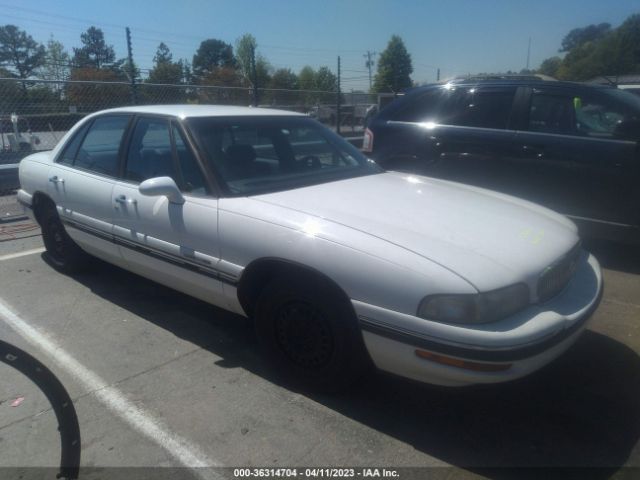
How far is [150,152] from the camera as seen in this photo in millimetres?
3705

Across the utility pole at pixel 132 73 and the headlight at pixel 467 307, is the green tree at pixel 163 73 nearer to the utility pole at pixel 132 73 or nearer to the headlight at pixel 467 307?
the utility pole at pixel 132 73

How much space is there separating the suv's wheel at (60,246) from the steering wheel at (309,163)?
7.44 feet

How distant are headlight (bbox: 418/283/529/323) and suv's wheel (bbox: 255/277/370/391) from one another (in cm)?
43

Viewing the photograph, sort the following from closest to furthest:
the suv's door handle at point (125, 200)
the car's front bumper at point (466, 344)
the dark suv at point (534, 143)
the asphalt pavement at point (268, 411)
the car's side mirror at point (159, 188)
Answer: the car's front bumper at point (466, 344)
the asphalt pavement at point (268, 411)
the car's side mirror at point (159, 188)
the suv's door handle at point (125, 200)
the dark suv at point (534, 143)

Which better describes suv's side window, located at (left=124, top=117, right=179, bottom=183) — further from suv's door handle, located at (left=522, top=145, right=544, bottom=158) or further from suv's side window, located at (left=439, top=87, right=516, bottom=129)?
suv's door handle, located at (left=522, top=145, right=544, bottom=158)

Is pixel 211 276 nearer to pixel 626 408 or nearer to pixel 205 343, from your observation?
pixel 205 343

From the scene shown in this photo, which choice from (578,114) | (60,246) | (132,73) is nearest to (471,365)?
(578,114)

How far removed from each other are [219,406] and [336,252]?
107 centimetres

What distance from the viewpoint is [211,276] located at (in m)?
3.09

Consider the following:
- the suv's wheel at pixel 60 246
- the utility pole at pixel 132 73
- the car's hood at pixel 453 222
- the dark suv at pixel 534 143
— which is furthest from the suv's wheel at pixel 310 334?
the utility pole at pixel 132 73

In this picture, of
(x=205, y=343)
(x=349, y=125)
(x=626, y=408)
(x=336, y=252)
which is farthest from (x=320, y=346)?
(x=349, y=125)

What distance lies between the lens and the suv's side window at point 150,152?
353 centimetres

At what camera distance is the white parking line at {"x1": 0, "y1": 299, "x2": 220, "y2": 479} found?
7.74ft

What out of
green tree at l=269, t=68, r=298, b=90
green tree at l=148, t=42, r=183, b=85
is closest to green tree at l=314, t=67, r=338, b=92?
green tree at l=269, t=68, r=298, b=90
